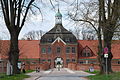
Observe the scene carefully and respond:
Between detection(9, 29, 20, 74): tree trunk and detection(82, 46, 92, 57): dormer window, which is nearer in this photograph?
detection(9, 29, 20, 74): tree trunk

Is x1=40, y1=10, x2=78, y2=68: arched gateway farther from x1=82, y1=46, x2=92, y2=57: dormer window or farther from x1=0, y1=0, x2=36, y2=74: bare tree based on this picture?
x1=0, y1=0, x2=36, y2=74: bare tree

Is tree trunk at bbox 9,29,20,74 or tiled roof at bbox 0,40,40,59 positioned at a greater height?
tiled roof at bbox 0,40,40,59

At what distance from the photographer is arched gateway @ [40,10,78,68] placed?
89.1 m

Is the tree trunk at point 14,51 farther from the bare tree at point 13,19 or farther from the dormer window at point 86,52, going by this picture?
the dormer window at point 86,52

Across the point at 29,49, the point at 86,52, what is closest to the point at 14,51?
the point at 86,52

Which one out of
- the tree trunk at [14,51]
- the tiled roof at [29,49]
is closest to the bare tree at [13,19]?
the tree trunk at [14,51]

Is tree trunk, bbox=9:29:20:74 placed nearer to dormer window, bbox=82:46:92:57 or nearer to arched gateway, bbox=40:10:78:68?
arched gateway, bbox=40:10:78:68

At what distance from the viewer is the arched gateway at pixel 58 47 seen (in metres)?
89.1

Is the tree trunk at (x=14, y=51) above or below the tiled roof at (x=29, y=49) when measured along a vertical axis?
below

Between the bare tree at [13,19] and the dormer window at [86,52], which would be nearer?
the bare tree at [13,19]

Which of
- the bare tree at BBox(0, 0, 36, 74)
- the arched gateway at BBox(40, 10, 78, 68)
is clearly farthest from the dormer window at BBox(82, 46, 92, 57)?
the bare tree at BBox(0, 0, 36, 74)

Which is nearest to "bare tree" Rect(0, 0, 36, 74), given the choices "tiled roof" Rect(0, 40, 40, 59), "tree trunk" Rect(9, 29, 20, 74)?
"tree trunk" Rect(9, 29, 20, 74)

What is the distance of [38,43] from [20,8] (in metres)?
63.1

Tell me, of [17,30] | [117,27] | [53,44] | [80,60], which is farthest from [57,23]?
[117,27]
